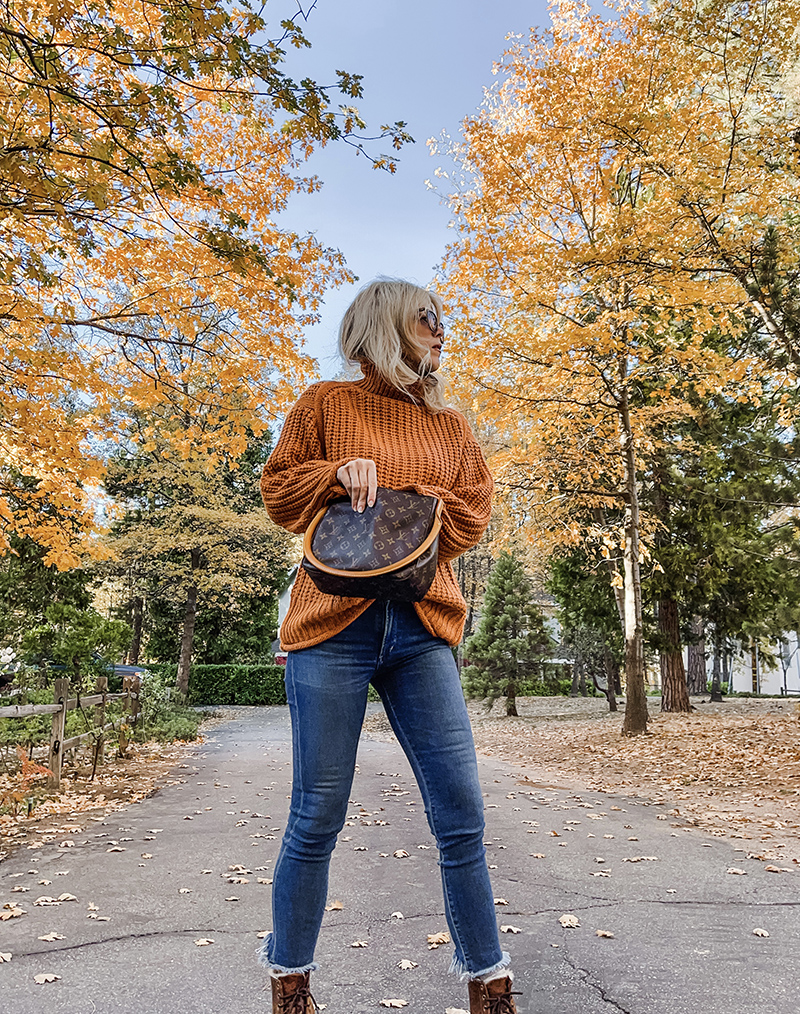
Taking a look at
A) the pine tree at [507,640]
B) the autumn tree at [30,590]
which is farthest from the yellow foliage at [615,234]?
the autumn tree at [30,590]

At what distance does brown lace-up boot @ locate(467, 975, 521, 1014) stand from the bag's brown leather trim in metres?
0.98

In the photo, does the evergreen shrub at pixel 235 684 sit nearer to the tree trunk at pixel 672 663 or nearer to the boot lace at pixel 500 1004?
the tree trunk at pixel 672 663

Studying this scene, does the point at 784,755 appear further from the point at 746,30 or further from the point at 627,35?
the point at 627,35

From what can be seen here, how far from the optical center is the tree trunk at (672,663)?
15.5 metres

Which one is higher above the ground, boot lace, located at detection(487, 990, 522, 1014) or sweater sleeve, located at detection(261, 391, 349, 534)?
sweater sleeve, located at detection(261, 391, 349, 534)

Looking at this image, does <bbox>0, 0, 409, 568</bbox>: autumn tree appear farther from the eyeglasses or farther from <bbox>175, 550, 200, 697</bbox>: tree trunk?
<bbox>175, 550, 200, 697</bbox>: tree trunk

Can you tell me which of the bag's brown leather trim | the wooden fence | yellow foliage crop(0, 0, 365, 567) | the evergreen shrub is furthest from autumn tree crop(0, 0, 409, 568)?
the evergreen shrub

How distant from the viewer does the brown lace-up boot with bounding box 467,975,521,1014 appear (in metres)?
1.69

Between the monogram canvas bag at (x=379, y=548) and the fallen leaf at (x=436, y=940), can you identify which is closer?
the monogram canvas bag at (x=379, y=548)

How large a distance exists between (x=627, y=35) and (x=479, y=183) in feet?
8.71

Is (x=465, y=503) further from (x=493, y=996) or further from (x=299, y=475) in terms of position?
(x=493, y=996)

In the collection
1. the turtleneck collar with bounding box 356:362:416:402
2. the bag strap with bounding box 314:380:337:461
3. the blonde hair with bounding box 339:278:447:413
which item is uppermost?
the blonde hair with bounding box 339:278:447:413

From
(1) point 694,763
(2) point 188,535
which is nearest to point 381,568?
(1) point 694,763

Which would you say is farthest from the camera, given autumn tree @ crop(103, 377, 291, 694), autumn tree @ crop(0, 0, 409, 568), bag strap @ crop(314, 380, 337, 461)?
autumn tree @ crop(103, 377, 291, 694)
